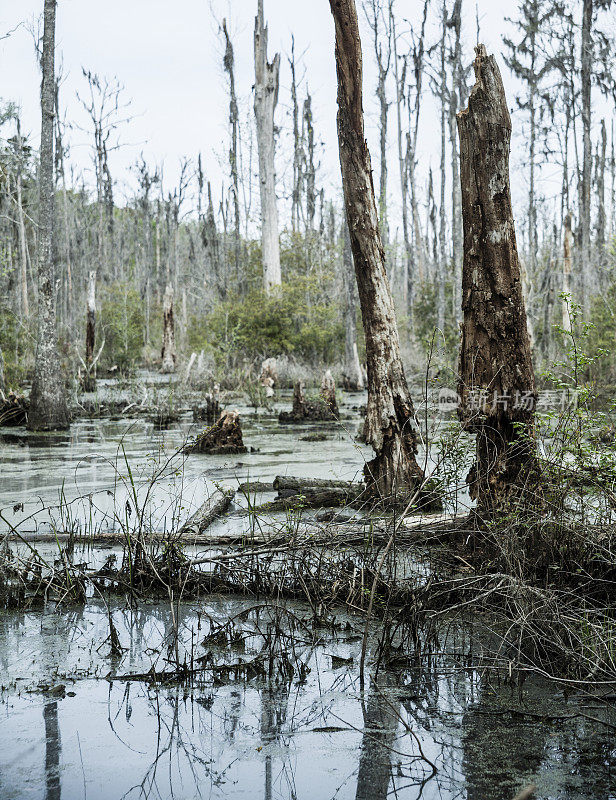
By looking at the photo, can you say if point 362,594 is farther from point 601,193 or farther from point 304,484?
point 601,193

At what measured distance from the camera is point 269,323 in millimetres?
21953

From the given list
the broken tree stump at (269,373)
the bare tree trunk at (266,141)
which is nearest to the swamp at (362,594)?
the broken tree stump at (269,373)

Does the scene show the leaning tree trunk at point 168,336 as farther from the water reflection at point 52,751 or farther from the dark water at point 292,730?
the water reflection at point 52,751

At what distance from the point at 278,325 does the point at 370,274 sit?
49.7 feet

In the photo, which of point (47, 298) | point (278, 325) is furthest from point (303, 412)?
point (278, 325)

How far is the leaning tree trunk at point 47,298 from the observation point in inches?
541

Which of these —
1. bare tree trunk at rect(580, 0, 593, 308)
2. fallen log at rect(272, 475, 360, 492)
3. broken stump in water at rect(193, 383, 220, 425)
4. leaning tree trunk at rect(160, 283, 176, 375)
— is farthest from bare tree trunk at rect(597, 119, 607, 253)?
fallen log at rect(272, 475, 360, 492)

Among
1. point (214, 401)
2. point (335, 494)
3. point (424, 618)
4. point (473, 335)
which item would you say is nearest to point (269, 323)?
point (214, 401)

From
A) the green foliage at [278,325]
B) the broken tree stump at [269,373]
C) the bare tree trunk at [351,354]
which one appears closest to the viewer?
the broken tree stump at [269,373]

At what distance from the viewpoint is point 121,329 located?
2578 centimetres

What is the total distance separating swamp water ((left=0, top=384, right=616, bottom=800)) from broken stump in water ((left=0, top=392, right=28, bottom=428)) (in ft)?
33.8

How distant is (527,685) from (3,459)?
8198 millimetres

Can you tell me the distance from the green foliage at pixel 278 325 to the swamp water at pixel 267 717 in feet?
56.9

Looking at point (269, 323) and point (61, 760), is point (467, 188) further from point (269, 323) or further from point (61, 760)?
point (269, 323)
